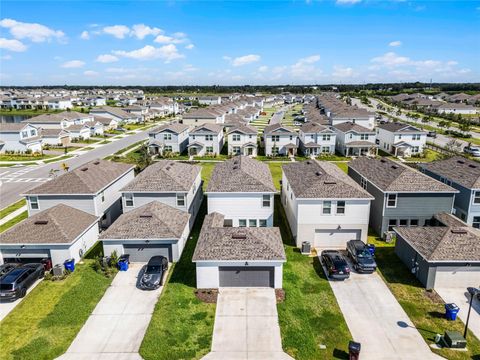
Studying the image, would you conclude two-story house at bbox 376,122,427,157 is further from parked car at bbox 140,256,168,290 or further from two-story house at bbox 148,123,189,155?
parked car at bbox 140,256,168,290

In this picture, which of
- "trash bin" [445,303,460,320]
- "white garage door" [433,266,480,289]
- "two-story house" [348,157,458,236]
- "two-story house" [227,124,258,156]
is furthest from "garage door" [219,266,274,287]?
"two-story house" [227,124,258,156]

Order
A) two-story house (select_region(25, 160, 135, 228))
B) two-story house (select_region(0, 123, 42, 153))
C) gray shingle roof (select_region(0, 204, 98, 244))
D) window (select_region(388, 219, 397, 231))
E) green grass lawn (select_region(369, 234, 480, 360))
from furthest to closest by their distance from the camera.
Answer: two-story house (select_region(0, 123, 42, 153)) < window (select_region(388, 219, 397, 231)) < two-story house (select_region(25, 160, 135, 228)) < gray shingle roof (select_region(0, 204, 98, 244)) < green grass lawn (select_region(369, 234, 480, 360))

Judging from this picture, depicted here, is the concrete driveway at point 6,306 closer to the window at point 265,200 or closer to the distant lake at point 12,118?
the window at point 265,200

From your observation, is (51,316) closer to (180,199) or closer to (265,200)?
(180,199)

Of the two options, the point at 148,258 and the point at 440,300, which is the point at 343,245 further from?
the point at 148,258

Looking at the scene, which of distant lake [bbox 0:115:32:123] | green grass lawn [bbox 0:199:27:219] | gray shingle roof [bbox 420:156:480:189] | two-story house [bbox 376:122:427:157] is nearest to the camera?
gray shingle roof [bbox 420:156:480:189]

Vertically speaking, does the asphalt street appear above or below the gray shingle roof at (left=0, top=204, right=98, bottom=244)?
below

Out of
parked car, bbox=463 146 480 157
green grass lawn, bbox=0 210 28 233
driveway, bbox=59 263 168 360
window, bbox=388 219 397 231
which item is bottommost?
driveway, bbox=59 263 168 360

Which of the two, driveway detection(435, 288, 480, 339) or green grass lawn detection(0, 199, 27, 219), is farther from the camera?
green grass lawn detection(0, 199, 27, 219)

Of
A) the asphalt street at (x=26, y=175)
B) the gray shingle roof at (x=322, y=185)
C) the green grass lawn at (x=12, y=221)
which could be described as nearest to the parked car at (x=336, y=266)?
the gray shingle roof at (x=322, y=185)
